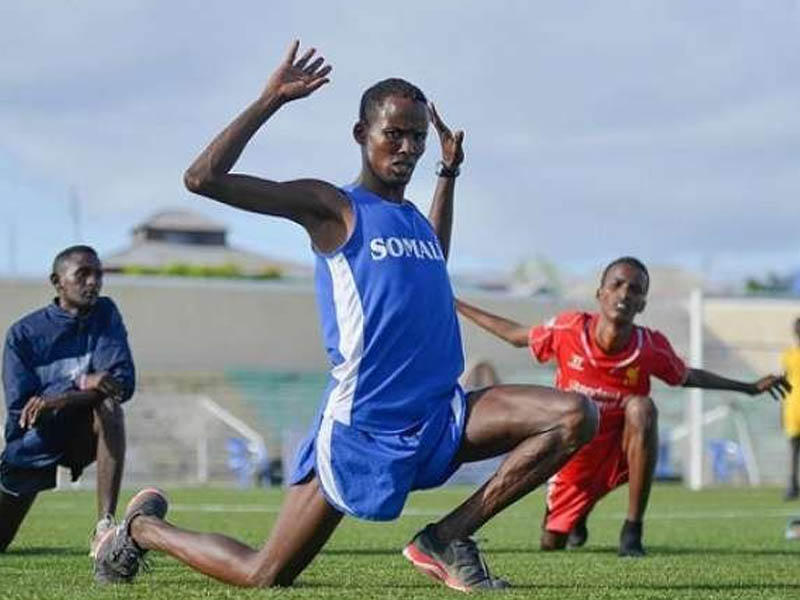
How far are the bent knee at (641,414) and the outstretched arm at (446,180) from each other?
11.0ft

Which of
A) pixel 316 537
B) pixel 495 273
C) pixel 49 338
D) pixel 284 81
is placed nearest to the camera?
pixel 284 81

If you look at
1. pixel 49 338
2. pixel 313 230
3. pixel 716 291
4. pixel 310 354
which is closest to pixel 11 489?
pixel 49 338

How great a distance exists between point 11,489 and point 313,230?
4362 mm

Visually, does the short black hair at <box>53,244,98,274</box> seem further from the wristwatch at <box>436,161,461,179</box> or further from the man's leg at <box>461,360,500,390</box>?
the man's leg at <box>461,360,500,390</box>

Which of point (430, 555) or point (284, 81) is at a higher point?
point (284, 81)

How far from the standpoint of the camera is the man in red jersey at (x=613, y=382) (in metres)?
11.8

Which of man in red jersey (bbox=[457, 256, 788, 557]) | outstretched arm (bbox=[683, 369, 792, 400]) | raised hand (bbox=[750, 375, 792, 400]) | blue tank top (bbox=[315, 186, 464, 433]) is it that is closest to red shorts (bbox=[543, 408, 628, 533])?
man in red jersey (bbox=[457, 256, 788, 557])

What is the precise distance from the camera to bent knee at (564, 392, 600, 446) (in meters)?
7.97

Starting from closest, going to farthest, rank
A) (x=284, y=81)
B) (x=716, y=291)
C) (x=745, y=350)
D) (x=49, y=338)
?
(x=284, y=81), (x=49, y=338), (x=745, y=350), (x=716, y=291)

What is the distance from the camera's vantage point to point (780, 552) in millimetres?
12219

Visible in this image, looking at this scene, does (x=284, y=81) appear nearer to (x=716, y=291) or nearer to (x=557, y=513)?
(x=557, y=513)

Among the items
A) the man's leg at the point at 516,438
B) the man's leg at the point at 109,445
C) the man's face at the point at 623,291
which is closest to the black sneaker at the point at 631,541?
the man's face at the point at 623,291

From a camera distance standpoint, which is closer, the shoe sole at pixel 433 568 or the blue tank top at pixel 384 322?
the blue tank top at pixel 384 322

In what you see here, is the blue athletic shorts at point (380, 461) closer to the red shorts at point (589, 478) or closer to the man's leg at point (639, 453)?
the man's leg at point (639, 453)
